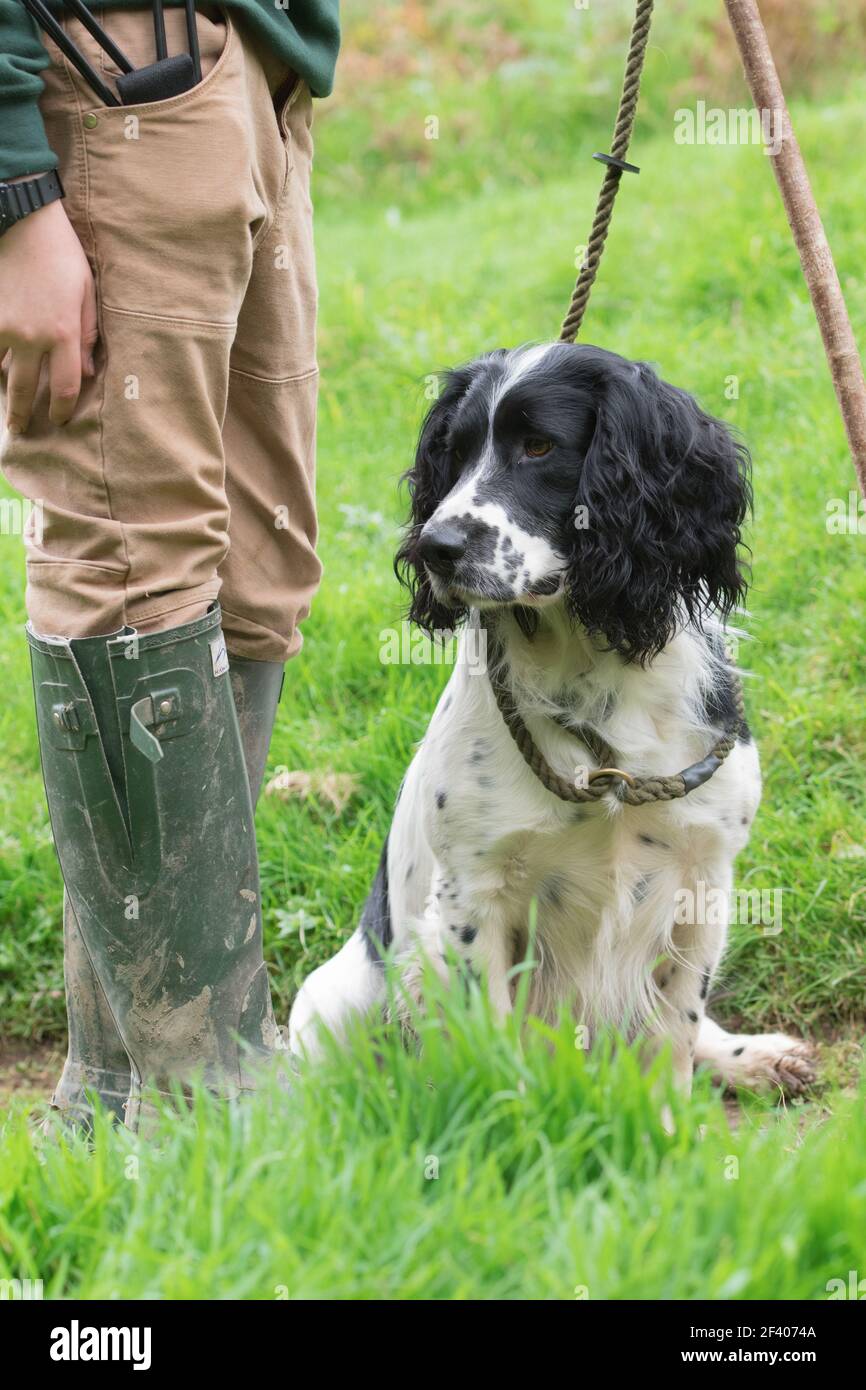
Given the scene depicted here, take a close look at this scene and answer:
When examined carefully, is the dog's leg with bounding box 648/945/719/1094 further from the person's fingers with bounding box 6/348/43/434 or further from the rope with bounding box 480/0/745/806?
the person's fingers with bounding box 6/348/43/434

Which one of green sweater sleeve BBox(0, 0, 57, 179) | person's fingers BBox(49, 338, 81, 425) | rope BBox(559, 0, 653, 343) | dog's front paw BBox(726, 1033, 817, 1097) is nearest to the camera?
green sweater sleeve BBox(0, 0, 57, 179)

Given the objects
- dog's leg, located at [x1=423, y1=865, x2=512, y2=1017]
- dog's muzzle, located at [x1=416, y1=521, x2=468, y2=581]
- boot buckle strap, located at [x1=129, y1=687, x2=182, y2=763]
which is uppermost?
dog's muzzle, located at [x1=416, y1=521, x2=468, y2=581]

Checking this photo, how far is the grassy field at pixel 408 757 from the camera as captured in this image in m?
1.71

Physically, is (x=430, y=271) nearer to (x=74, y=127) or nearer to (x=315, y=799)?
(x=315, y=799)

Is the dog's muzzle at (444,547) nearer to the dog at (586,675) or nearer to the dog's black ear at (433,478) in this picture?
the dog at (586,675)

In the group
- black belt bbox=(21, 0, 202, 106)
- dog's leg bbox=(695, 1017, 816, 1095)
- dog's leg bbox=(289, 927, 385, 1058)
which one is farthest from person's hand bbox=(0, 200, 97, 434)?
dog's leg bbox=(695, 1017, 816, 1095)

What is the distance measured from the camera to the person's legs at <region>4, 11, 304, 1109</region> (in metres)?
2.29

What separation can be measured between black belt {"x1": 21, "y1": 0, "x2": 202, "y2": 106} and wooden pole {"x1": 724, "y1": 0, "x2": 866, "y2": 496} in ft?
3.15

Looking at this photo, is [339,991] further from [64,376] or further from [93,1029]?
[64,376]

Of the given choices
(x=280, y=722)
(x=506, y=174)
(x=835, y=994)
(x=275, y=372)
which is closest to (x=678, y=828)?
(x=835, y=994)

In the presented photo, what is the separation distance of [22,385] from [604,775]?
4.20 ft

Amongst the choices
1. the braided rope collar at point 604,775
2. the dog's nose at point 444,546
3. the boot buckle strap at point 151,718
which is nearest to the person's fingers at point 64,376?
the boot buckle strap at point 151,718

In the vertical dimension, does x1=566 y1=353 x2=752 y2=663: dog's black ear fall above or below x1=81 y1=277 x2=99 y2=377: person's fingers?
below
